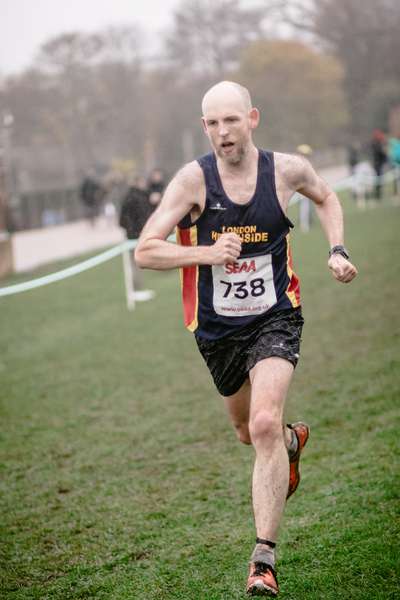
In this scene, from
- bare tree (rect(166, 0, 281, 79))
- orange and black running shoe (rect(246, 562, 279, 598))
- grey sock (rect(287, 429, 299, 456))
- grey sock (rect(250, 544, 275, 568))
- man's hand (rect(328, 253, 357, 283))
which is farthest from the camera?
bare tree (rect(166, 0, 281, 79))

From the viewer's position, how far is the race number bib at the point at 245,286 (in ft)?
13.4

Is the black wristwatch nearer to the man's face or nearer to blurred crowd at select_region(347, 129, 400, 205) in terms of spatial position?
the man's face

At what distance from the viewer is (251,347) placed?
4.11 meters

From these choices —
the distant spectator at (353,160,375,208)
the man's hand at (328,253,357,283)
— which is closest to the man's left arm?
the man's hand at (328,253,357,283)

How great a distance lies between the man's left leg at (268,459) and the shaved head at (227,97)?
132 centimetres

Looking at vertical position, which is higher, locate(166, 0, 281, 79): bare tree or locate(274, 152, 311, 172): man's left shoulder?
locate(166, 0, 281, 79): bare tree

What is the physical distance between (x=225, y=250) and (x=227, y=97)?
0.84 meters

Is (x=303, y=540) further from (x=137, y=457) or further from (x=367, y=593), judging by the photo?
(x=137, y=457)

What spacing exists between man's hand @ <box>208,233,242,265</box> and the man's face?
529mm

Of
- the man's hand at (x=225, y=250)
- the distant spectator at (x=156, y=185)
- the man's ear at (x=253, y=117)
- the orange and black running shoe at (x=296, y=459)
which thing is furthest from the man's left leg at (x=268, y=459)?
the distant spectator at (x=156, y=185)

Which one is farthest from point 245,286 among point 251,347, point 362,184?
point 362,184

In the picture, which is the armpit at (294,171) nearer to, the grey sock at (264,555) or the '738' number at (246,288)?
the '738' number at (246,288)

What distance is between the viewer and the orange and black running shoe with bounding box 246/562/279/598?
336cm

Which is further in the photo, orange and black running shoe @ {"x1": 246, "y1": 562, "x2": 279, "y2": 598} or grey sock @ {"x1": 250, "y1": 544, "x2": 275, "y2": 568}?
grey sock @ {"x1": 250, "y1": 544, "x2": 275, "y2": 568}
